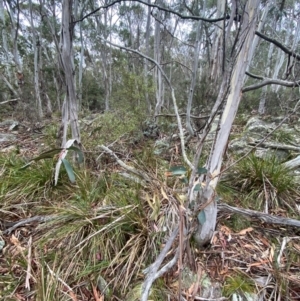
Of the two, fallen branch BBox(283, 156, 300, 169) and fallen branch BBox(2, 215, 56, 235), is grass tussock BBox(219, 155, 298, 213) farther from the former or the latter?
fallen branch BBox(2, 215, 56, 235)

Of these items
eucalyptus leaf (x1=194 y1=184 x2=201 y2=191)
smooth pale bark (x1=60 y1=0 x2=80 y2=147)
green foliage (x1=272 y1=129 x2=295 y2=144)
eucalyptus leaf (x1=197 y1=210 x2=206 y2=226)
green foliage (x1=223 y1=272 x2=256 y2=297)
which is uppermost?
smooth pale bark (x1=60 y1=0 x2=80 y2=147)

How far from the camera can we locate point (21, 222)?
1.73 meters

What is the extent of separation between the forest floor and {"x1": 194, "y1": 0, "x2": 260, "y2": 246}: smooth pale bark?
191 mm

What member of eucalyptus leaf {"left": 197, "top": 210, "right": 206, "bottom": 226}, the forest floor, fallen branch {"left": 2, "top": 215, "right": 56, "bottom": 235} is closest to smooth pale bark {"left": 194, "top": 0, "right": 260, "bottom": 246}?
eucalyptus leaf {"left": 197, "top": 210, "right": 206, "bottom": 226}

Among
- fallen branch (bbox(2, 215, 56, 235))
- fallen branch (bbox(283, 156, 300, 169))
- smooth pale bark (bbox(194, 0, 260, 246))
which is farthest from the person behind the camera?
fallen branch (bbox(283, 156, 300, 169))

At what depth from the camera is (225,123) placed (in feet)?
4.51

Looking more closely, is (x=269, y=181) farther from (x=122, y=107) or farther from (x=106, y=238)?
(x=122, y=107)

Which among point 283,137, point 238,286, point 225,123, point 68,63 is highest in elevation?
point 68,63

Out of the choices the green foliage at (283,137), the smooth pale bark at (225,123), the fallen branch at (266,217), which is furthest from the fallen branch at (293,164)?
the smooth pale bark at (225,123)

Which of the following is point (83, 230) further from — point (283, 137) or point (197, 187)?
point (283, 137)

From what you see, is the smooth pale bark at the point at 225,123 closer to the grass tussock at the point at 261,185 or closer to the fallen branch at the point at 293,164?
the grass tussock at the point at 261,185

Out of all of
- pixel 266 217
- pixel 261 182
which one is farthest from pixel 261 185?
pixel 266 217

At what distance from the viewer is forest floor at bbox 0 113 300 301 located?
1.31 metres

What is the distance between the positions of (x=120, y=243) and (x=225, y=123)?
3.59 ft
